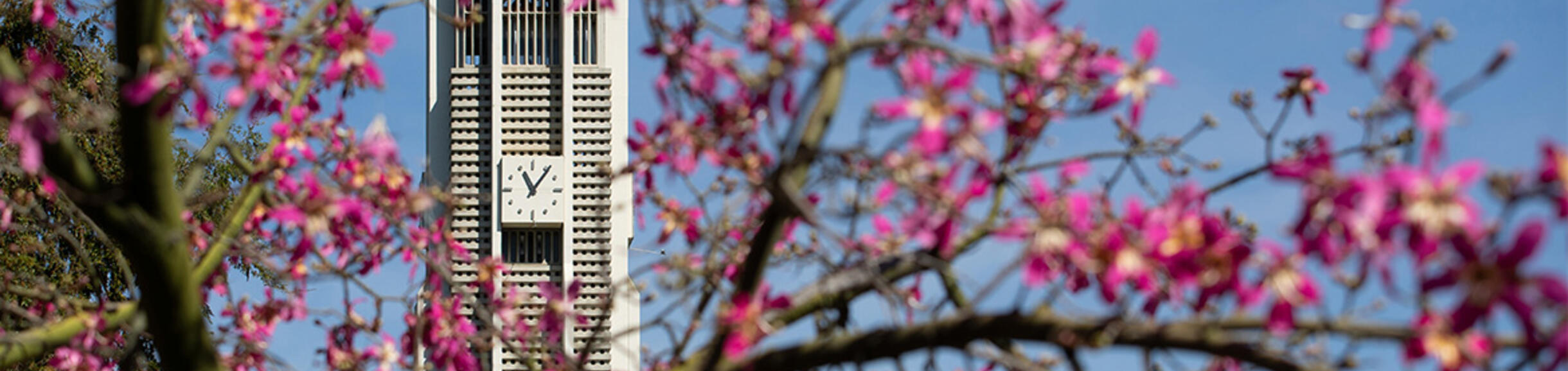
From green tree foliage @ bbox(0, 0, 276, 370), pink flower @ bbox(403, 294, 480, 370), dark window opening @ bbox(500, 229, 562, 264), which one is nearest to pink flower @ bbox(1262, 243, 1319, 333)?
pink flower @ bbox(403, 294, 480, 370)

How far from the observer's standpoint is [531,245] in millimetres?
19125

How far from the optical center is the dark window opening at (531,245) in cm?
1884

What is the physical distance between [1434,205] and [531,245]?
17623 mm

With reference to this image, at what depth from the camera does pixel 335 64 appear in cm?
341

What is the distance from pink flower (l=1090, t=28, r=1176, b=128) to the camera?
262 cm

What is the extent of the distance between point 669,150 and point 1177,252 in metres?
1.42

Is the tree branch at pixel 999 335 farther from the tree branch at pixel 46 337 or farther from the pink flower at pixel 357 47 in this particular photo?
the tree branch at pixel 46 337

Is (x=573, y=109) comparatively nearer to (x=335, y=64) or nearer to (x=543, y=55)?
(x=543, y=55)

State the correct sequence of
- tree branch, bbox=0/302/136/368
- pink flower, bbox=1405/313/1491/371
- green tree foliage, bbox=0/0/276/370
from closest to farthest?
pink flower, bbox=1405/313/1491/371 < tree branch, bbox=0/302/136/368 < green tree foliage, bbox=0/0/276/370

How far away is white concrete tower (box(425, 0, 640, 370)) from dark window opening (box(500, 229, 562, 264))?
17mm

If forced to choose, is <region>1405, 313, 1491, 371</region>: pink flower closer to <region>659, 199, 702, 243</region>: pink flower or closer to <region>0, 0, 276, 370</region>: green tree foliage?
<region>659, 199, 702, 243</region>: pink flower

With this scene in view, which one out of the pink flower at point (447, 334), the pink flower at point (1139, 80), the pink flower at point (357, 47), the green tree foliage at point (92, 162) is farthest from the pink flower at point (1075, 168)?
the green tree foliage at point (92, 162)

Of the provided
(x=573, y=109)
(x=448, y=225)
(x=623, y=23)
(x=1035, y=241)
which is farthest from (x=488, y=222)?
(x=1035, y=241)

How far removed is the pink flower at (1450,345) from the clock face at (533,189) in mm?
16720
